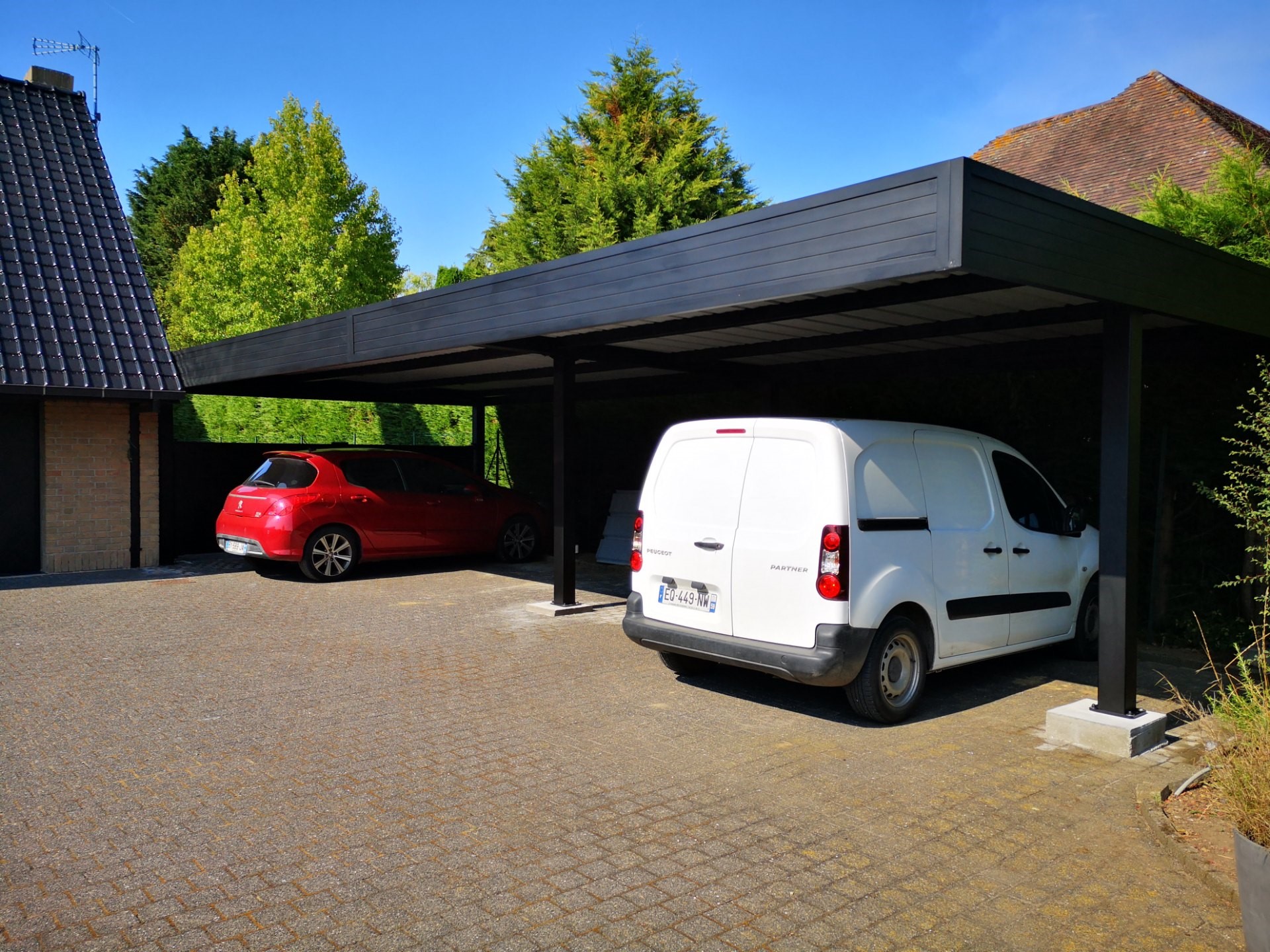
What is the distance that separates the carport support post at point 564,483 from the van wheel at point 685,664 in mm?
2692

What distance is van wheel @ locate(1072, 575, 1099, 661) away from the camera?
7.58 m

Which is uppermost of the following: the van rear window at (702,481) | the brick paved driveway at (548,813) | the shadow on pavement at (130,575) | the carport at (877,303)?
the carport at (877,303)

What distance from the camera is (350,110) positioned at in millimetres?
28891

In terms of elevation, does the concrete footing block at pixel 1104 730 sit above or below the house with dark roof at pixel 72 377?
below

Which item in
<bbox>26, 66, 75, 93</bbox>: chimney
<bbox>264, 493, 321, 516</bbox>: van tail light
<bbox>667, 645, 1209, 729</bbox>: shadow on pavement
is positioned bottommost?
<bbox>667, 645, 1209, 729</bbox>: shadow on pavement

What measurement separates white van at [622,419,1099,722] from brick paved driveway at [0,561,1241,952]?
426 mm

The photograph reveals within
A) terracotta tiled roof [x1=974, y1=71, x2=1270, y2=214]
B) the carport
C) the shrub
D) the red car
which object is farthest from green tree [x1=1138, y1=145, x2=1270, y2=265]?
terracotta tiled roof [x1=974, y1=71, x2=1270, y2=214]

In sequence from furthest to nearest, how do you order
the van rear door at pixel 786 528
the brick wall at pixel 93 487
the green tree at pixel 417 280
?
the green tree at pixel 417 280 < the brick wall at pixel 93 487 < the van rear door at pixel 786 528

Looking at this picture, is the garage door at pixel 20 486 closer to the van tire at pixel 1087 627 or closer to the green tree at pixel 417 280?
the van tire at pixel 1087 627

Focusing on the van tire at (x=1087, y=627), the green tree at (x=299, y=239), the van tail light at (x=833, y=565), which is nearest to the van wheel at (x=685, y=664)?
the van tail light at (x=833, y=565)

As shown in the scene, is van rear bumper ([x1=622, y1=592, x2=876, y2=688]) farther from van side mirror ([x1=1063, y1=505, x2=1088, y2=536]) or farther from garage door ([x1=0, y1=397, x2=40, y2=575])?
garage door ([x1=0, y1=397, x2=40, y2=575])

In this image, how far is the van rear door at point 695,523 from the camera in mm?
6105

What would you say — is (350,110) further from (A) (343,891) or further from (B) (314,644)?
(A) (343,891)

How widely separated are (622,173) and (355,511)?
1939cm
